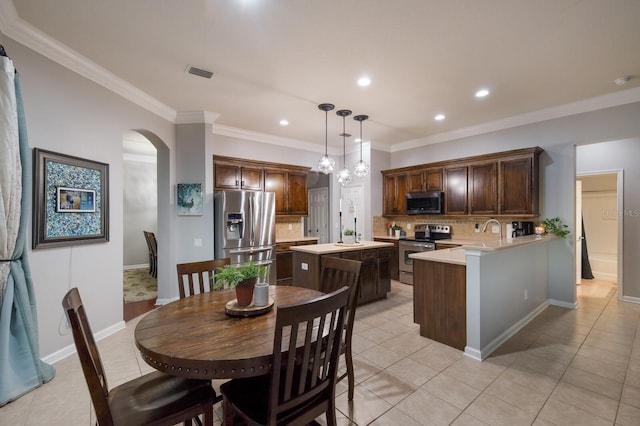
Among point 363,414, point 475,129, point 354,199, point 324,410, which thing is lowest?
point 363,414

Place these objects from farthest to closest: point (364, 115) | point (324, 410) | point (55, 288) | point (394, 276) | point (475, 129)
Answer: point (394, 276), point (475, 129), point (364, 115), point (55, 288), point (324, 410)

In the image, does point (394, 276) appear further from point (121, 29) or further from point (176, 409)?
point (121, 29)

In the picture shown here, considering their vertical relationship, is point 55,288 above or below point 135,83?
below

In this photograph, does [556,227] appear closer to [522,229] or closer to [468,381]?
[522,229]

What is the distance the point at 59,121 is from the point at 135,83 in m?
1.01

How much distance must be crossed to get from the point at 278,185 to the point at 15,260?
3.84m

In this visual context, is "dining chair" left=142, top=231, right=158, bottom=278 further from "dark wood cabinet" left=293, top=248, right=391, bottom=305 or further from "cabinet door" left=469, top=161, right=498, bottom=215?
"cabinet door" left=469, top=161, right=498, bottom=215

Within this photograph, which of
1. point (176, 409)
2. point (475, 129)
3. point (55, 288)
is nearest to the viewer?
point (176, 409)

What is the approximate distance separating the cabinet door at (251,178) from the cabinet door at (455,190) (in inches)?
137

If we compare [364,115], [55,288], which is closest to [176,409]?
[55,288]

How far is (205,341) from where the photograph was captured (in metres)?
1.38

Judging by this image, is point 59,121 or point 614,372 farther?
point 59,121

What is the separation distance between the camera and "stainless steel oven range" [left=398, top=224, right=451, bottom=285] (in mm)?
5223

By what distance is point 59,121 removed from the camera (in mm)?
2688
